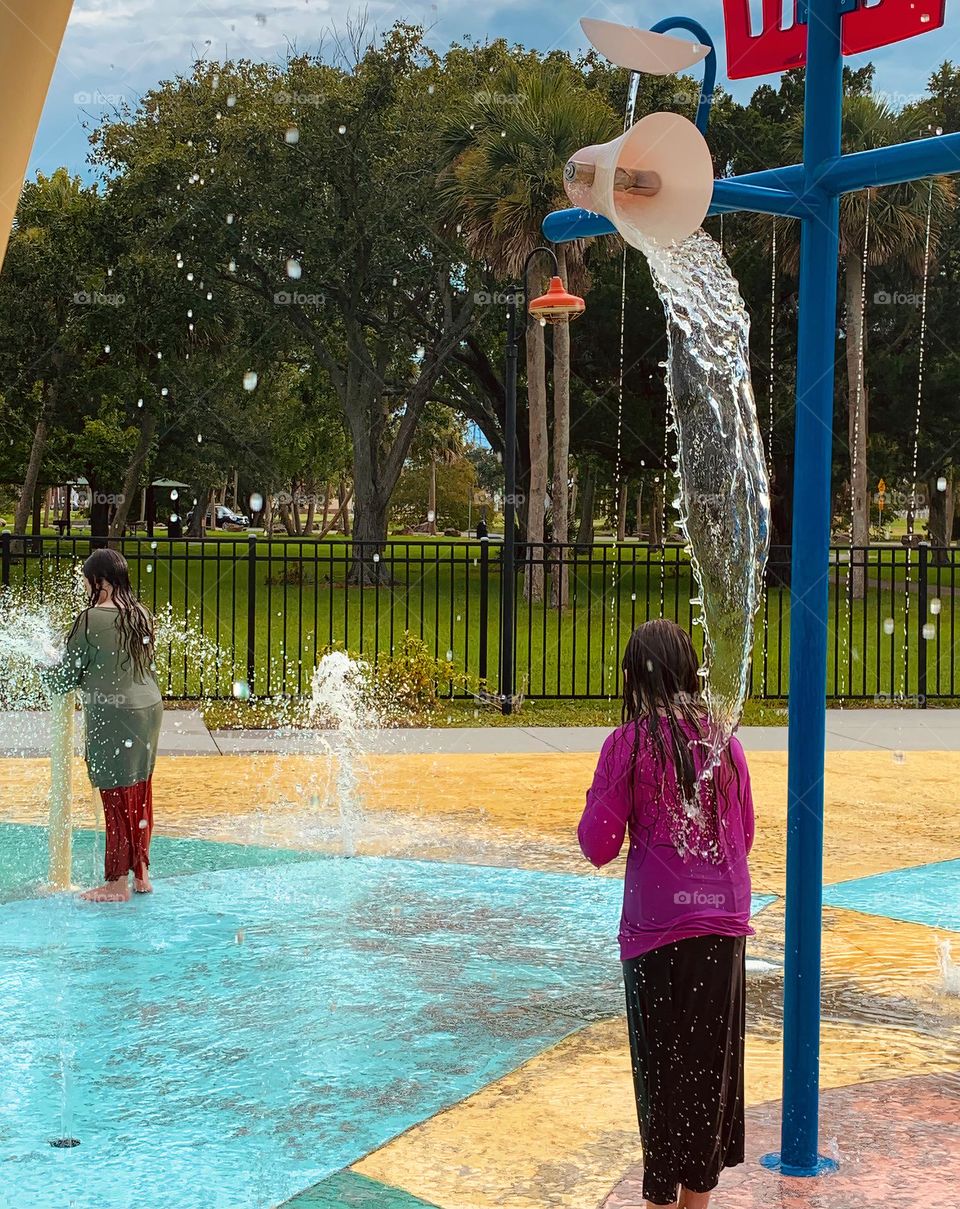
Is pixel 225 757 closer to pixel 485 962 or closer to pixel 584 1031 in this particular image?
pixel 485 962

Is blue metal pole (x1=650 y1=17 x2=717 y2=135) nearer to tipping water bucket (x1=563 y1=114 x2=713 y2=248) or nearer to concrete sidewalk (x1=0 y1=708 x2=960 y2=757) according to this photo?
tipping water bucket (x1=563 y1=114 x2=713 y2=248)

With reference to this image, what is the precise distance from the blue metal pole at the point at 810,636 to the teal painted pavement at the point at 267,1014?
1.14 meters

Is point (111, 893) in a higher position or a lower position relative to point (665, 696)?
lower

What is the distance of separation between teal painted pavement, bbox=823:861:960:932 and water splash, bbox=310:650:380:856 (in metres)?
3.22

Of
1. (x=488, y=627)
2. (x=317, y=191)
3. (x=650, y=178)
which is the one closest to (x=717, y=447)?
(x=650, y=178)

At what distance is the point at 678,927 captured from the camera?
127 inches

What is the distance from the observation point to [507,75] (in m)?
28.0

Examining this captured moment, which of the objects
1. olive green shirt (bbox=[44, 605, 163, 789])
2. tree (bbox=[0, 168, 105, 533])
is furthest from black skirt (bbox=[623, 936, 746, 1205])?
tree (bbox=[0, 168, 105, 533])

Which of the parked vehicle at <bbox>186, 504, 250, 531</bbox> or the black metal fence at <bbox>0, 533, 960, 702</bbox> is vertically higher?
the parked vehicle at <bbox>186, 504, 250, 531</bbox>

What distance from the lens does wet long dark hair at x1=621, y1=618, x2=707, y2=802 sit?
3299 millimetres

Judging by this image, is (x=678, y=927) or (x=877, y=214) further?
(x=877, y=214)

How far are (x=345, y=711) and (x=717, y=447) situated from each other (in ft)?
32.0

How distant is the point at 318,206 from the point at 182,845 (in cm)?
2815

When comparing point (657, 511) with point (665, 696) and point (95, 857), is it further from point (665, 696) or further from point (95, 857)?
point (665, 696)
